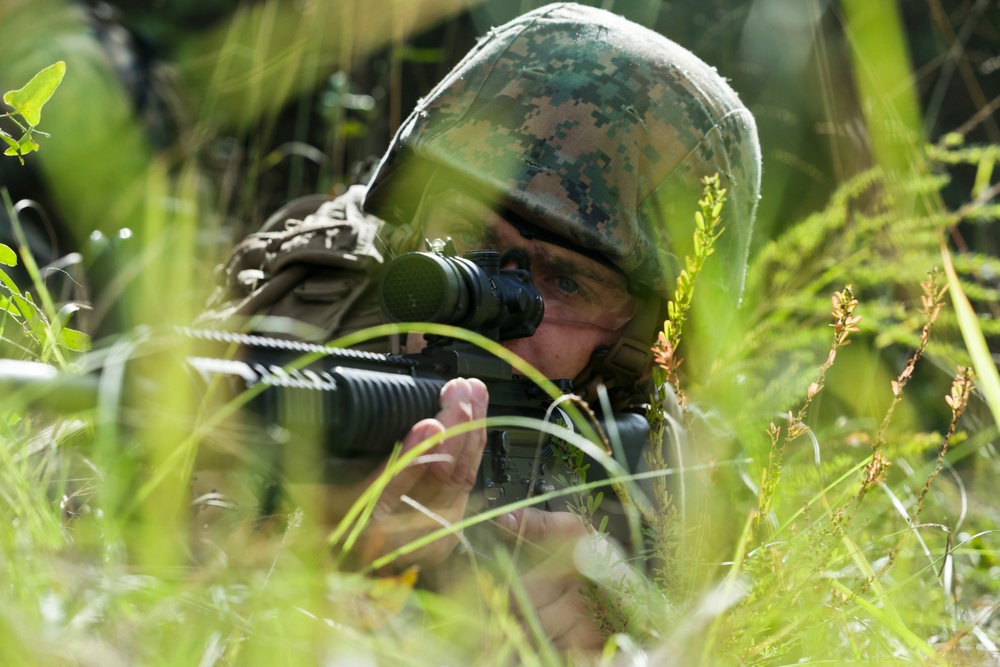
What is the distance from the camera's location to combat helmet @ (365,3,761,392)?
2.47 m

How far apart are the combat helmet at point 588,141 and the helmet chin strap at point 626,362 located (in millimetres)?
37

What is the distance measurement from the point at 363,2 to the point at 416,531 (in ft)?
9.41

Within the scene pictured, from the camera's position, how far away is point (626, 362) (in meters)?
2.56

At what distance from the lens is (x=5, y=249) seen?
1510 mm

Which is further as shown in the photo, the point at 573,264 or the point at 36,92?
the point at 573,264

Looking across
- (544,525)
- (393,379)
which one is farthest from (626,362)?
(393,379)

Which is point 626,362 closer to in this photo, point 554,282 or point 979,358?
point 554,282

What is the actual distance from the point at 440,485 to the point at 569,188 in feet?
3.39

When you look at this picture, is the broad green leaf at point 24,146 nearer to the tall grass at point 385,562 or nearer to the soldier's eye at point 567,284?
the tall grass at point 385,562

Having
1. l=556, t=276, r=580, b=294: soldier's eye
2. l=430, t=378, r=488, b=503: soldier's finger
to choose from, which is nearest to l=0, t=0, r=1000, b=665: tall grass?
l=430, t=378, r=488, b=503: soldier's finger

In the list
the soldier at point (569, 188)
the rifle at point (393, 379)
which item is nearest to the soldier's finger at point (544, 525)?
the rifle at point (393, 379)

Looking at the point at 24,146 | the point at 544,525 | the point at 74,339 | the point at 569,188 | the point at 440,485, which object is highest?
the point at 24,146

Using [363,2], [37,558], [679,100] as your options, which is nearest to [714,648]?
[37,558]

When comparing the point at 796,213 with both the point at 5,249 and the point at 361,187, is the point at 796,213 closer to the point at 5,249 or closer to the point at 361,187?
the point at 361,187
